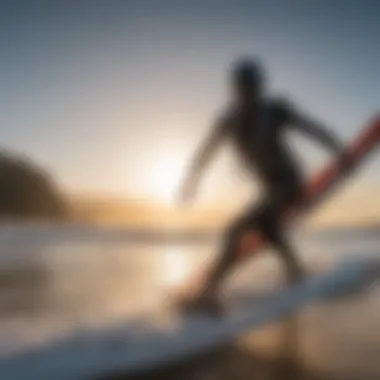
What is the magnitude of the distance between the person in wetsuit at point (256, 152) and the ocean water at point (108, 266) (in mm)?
54

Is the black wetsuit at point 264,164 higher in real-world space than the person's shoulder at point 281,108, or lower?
lower

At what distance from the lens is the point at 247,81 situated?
1.06 meters

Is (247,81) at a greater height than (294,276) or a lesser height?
greater

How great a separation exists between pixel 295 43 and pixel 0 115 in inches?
23.5

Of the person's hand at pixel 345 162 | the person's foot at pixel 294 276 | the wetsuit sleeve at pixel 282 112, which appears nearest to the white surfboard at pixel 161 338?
the person's foot at pixel 294 276

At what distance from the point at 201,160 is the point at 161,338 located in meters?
0.32

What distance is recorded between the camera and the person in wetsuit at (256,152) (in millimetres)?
1052

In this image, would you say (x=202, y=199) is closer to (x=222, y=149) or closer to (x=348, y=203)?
(x=222, y=149)

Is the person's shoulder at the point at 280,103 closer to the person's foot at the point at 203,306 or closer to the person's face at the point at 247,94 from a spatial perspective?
the person's face at the point at 247,94

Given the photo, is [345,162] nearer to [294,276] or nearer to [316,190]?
[316,190]

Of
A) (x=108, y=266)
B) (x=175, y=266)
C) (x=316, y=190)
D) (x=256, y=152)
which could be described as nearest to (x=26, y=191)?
(x=108, y=266)

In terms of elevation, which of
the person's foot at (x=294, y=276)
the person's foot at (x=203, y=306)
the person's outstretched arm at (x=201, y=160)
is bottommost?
the person's foot at (x=203, y=306)

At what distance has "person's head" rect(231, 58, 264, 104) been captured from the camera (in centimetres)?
105

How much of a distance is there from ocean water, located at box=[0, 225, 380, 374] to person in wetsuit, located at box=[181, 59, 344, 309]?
0.05 meters
